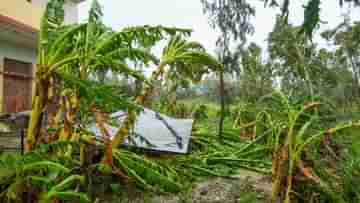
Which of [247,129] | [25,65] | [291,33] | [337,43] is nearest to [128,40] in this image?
[247,129]

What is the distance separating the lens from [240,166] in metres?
3.66

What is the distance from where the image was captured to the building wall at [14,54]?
23.9ft

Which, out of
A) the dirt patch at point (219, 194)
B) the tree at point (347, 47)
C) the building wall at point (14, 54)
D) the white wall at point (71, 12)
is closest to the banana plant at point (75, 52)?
the dirt patch at point (219, 194)

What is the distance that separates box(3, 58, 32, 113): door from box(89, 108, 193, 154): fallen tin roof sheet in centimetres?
456

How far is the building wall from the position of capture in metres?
7.28

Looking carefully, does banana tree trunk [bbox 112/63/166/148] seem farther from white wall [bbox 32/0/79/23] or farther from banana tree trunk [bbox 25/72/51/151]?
white wall [bbox 32/0/79/23]

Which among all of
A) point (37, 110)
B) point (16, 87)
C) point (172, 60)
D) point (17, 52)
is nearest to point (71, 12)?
point (17, 52)

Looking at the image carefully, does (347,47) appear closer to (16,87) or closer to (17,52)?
(17,52)

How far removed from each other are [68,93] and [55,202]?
1.06 metres

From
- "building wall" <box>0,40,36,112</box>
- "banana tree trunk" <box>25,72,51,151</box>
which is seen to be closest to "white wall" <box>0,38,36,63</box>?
"building wall" <box>0,40,36,112</box>

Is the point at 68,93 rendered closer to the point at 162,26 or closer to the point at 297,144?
the point at 162,26

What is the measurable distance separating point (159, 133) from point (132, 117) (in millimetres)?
1258

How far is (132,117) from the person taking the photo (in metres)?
2.86

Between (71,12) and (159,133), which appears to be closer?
(159,133)
